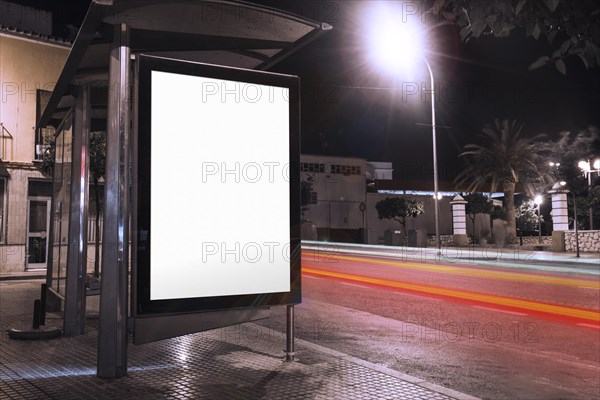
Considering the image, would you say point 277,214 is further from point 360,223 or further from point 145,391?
point 360,223

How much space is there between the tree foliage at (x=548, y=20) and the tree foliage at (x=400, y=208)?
41575mm

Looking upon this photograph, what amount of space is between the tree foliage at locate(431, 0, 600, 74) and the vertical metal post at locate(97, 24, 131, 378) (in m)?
3.61

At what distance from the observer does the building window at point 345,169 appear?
50.2 meters

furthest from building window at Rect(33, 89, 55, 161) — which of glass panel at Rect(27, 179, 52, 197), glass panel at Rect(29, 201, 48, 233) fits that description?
glass panel at Rect(29, 201, 48, 233)

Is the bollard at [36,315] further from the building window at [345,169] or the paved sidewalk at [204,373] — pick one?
the building window at [345,169]

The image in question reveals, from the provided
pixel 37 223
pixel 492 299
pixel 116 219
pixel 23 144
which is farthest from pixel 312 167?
pixel 116 219

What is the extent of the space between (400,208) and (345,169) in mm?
8427

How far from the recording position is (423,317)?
32.3ft

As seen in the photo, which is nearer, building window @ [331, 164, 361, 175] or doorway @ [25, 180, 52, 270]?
doorway @ [25, 180, 52, 270]

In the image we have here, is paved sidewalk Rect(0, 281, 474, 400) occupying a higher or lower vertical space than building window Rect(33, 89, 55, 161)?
lower

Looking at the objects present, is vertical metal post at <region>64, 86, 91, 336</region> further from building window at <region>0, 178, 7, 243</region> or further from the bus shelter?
building window at <region>0, 178, 7, 243</region>

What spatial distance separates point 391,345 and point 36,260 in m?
14.9

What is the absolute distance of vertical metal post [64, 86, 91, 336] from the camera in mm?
7238

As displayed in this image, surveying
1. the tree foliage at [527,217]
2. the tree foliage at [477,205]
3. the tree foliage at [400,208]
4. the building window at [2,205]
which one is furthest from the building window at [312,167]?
the building window at [2,205]
